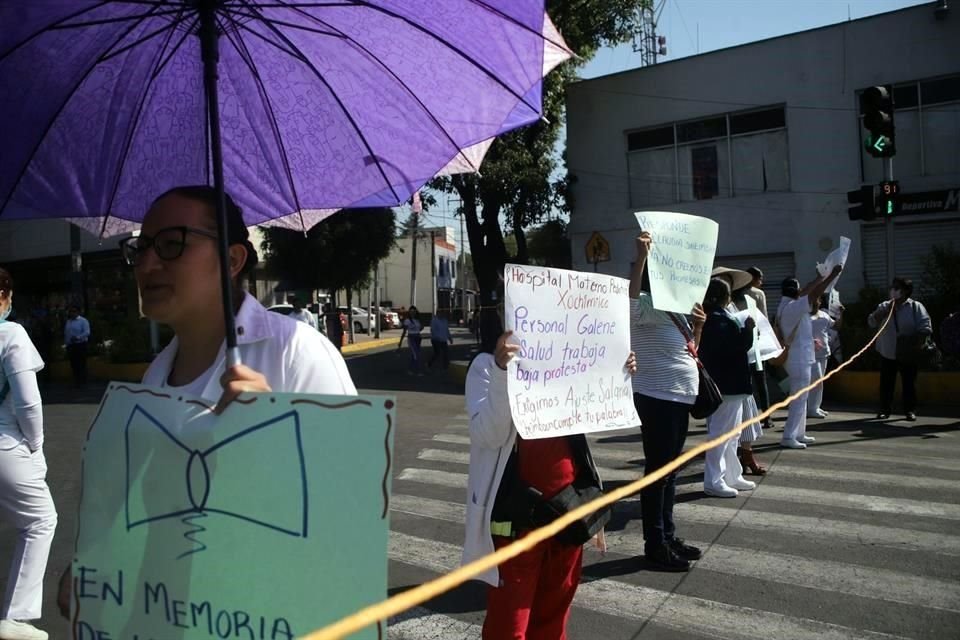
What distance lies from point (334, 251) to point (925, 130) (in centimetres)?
2163

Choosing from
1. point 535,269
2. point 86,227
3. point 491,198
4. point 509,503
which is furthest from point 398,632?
point 491,198

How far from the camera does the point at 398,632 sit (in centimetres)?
404

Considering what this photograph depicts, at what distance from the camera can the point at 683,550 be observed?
4.94m

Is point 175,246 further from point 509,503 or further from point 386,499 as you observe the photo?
point 509,503

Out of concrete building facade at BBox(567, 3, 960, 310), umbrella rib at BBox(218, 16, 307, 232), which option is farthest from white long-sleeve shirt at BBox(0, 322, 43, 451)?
concrete building facade at BBox(567, 3, 960, 310)

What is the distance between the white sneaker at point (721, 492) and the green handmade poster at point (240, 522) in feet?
18.2

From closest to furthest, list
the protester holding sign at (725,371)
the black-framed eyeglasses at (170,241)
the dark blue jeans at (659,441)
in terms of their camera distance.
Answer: the black-framed eyeglasses at (170,241) < the dark blue jeans at (659,441) < the protester holding sign at (725,371)

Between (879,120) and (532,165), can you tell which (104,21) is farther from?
(532,165)

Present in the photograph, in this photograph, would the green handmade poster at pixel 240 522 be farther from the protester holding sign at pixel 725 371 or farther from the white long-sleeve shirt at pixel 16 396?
the protester holding sign at pixel 725 371

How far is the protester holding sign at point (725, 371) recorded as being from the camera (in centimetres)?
619

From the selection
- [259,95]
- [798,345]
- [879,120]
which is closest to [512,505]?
[259,95]

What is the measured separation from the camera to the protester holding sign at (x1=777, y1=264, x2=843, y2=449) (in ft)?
27.4

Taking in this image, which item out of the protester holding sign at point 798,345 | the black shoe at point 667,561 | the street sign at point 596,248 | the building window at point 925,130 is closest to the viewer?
the black shoe at point 667,561

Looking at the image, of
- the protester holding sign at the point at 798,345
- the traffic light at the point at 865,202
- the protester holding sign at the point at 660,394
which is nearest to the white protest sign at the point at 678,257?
the protester holding sign at the point at 660,394
